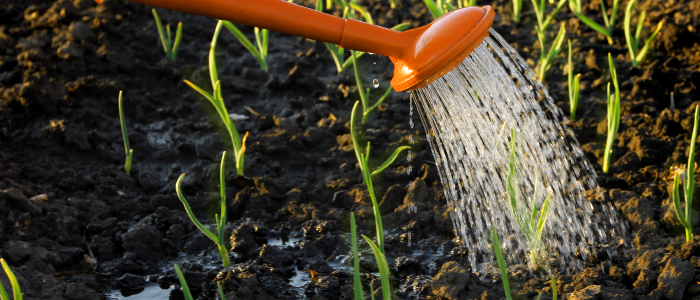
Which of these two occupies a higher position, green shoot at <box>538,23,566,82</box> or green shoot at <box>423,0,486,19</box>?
green shoot at <box>423,0,486,19</box>

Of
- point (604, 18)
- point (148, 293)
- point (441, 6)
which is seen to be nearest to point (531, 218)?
point (148, 293)

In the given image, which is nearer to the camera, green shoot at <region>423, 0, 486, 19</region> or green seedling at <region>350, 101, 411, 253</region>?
green seedling at <region>350, 101, 411, 253</region>

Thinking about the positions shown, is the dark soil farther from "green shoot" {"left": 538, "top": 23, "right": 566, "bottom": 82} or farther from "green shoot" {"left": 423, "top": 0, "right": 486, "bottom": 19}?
"green shoot" {"left": 423, "top": 0, "right": 486, "bottom": 19}

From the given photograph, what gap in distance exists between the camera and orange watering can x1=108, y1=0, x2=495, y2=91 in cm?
171

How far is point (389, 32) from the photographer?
6.07 ft


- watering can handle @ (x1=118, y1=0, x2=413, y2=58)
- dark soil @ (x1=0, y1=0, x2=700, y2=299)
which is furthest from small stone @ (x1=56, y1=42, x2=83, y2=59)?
watering can handle @ (x1=118, y1=0, x2=413, y2=58)

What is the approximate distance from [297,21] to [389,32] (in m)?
0.28

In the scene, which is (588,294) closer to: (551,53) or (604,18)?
(551,53)

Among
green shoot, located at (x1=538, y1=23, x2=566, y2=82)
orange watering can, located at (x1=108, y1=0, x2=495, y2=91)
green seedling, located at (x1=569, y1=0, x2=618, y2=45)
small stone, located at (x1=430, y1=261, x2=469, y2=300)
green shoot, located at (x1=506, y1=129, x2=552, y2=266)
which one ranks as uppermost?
green seedling, located at (x1=569, y1=0, x2=618, y2=45)

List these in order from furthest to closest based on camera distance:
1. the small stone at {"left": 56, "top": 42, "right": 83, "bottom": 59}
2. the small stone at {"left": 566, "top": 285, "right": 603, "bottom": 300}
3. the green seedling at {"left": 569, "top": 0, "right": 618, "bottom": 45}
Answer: the small stone at {"left": 56, "top": 42, "right": 83, "bottom": 59}
the green seedling at {"left": 569, "top": 0, "right": 618, "bottom": 45}
the small stone at {"left": 566, "top": 285, "right": 603, "bottom": 300}

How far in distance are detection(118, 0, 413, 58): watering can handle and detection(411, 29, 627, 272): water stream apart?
1.09 ft

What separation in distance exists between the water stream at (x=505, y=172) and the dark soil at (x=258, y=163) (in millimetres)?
79

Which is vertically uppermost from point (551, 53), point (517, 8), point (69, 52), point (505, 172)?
point (517, 8)

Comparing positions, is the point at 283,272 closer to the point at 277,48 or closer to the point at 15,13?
the point at 277,48
